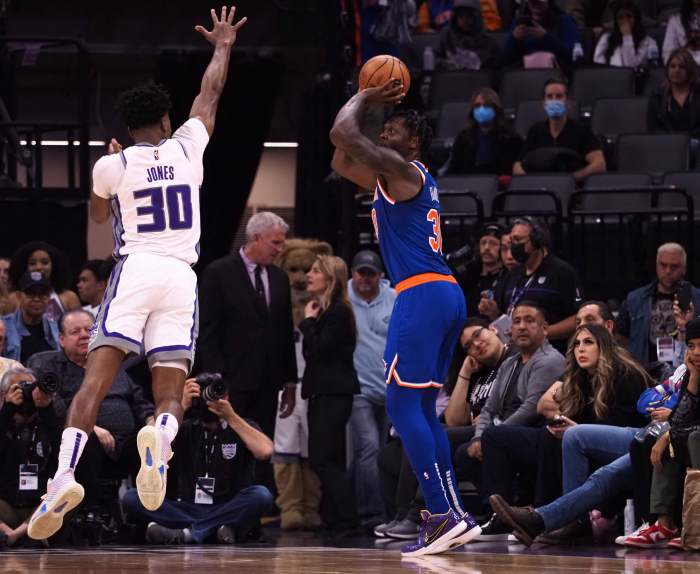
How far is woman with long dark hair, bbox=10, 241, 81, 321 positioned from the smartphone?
4.39m

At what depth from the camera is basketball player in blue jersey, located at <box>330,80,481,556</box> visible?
23.5ft

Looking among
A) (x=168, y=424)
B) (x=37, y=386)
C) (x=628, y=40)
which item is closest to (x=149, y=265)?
(x=168, y=424)

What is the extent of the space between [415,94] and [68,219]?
11.7ft

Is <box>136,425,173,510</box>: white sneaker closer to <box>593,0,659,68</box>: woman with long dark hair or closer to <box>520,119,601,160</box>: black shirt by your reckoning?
<box>520,119,601,160</box>: black shirt

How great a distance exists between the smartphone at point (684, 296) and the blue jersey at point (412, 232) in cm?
288

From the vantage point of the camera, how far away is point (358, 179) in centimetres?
759

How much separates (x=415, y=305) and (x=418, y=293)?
6 centimetres

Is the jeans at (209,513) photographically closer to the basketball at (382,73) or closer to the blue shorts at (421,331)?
the blue shorts at (421,331)

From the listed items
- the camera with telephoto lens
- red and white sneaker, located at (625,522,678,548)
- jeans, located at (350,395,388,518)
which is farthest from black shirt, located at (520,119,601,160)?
the camera with telephoto lens

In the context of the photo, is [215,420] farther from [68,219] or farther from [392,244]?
[68,219]

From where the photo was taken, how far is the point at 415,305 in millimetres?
7270

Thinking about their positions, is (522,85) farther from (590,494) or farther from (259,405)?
(590,494)

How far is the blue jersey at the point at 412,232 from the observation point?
7.32 m

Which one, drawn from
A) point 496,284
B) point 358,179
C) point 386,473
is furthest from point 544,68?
point 358,179
